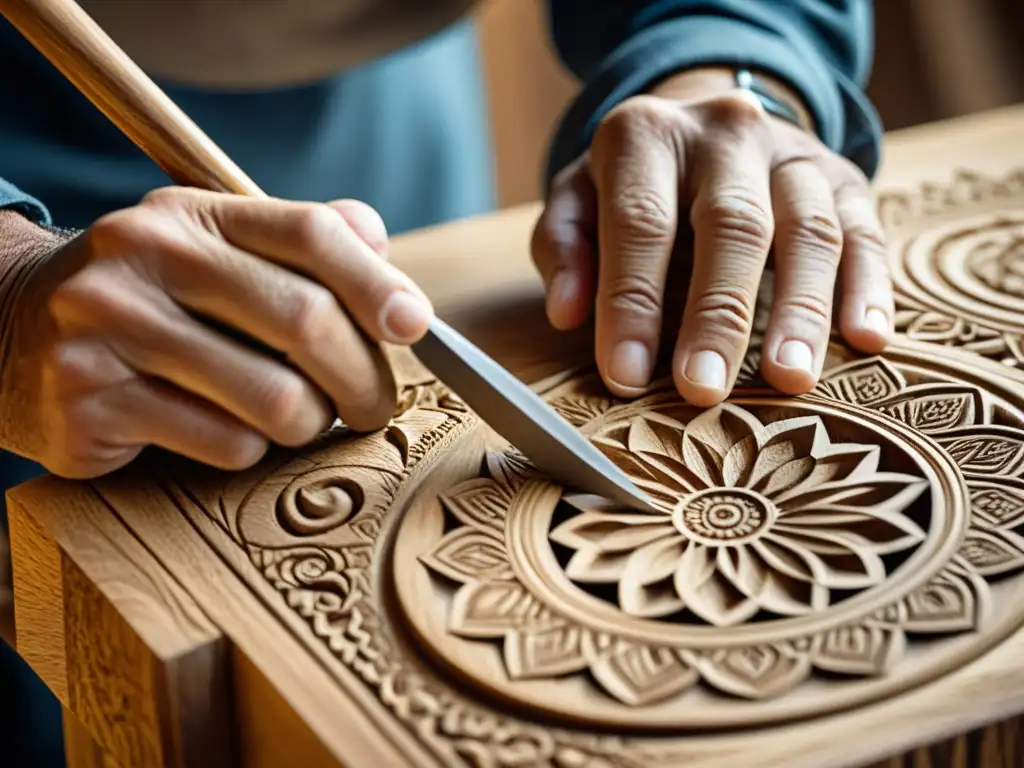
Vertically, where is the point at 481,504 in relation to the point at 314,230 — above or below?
below

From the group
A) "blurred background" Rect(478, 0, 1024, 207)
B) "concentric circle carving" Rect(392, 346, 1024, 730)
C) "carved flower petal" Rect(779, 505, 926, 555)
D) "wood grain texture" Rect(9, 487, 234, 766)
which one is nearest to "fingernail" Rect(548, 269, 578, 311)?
"concentric circle carving" Rect(392, 346, 1024, 730)

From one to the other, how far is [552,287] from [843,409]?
0.28m

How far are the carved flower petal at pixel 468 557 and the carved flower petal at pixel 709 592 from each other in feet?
0.37

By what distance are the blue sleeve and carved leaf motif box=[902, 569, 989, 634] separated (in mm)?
680

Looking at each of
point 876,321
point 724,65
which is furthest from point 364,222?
point 724,65

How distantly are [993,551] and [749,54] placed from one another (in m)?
0.68

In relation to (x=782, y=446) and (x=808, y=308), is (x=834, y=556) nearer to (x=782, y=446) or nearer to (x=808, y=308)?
(x=782, y=446)

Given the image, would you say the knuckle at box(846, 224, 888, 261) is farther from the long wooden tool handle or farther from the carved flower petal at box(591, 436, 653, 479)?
the long wooden tool handle

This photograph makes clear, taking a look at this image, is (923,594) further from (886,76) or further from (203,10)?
(886,76)

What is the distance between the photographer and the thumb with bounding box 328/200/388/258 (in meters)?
0.84

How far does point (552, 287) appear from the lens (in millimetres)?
1027

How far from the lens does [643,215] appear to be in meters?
0.98

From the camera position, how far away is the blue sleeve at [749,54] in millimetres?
1233

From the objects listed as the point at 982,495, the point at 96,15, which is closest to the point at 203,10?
the point at 96,15
